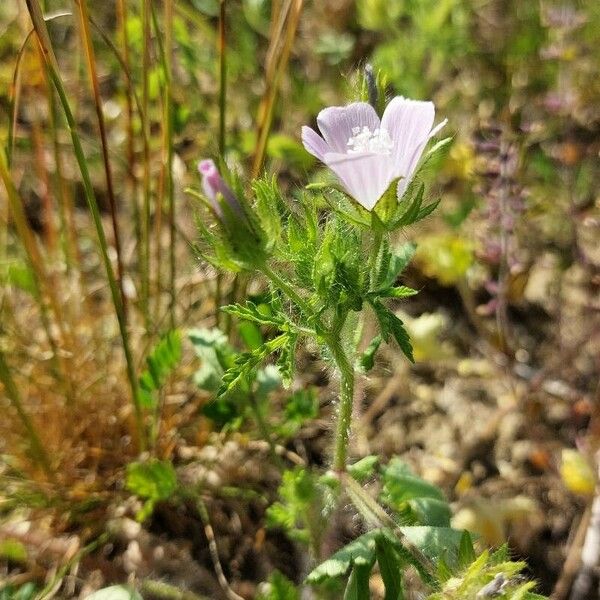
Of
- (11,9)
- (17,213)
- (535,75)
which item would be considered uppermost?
(11,9)

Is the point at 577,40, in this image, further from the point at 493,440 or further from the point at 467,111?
the point at 493,440

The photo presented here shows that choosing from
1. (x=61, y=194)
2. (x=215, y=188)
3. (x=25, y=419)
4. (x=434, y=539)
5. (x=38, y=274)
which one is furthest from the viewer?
(x=61, y=194)

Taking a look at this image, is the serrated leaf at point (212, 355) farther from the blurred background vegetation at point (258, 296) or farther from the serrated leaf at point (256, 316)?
the serrated leaf at point (256, 316)

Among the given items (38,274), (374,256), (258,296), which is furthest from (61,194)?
(374,256)

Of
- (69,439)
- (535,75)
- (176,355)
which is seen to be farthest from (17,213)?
(535,75)

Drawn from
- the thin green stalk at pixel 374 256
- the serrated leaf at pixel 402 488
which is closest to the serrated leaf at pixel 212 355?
the serrated leaf at pixel 402 488

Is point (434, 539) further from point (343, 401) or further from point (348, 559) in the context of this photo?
point (343, 401)

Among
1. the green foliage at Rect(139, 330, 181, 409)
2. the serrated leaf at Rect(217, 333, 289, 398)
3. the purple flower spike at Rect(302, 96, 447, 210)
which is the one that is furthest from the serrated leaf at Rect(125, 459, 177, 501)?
the purple flower spike at Rect(302, 96, 447, 210)

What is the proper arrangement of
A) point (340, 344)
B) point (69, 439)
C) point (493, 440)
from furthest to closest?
1. point (493, 440)
2. point (69, 439)
3. point (340, 344)
